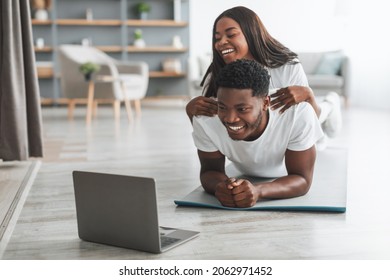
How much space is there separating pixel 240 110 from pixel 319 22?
743mm

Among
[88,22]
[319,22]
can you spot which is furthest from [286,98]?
[88,22]

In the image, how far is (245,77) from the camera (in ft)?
5.39

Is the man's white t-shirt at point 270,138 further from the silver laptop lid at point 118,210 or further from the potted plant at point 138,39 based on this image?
the potted plant at point 138,39

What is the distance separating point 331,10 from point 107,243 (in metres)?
1.28

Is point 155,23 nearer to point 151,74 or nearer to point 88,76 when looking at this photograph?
point 151,74

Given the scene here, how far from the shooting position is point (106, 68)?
16.1 feet

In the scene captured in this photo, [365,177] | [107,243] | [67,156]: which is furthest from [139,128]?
[107,243]

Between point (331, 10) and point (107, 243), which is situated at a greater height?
point (331, 10)

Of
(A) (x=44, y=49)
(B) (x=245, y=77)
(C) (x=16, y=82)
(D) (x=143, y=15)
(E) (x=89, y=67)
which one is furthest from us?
(D) (x=143, y=15)

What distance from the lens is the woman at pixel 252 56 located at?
180cm

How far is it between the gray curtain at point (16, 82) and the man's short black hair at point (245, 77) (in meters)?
1.08
